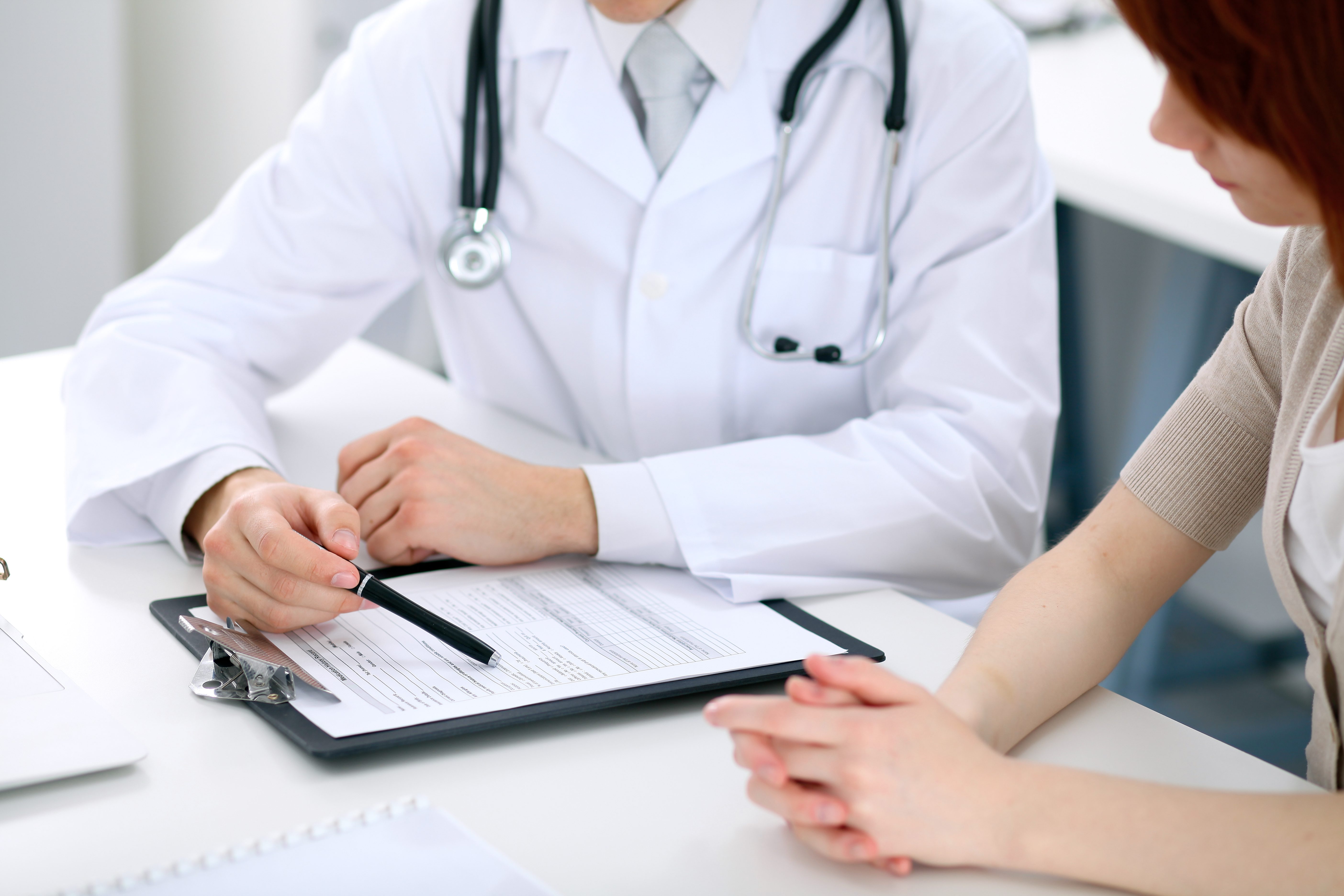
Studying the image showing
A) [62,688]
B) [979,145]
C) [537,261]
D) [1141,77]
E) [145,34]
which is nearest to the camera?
[62,688]

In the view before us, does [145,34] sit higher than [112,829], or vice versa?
[145,34]

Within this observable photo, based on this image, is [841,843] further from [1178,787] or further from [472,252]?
[472,252]

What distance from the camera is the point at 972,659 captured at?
757 millimetres

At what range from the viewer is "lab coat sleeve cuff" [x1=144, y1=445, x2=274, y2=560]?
3.21 feet

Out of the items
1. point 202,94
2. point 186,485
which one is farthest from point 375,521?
point 202,94

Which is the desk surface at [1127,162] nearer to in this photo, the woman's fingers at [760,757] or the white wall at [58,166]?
the woman's fingers at [760,757]

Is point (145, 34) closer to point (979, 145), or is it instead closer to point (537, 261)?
point (537, 261)

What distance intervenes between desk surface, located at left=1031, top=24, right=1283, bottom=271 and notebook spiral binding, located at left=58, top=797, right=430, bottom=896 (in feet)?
3.27

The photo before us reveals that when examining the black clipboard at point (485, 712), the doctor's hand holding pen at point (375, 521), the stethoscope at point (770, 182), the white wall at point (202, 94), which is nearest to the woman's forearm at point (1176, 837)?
the black clipboard at point (485, 712)

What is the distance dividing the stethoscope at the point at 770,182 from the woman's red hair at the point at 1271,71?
515 millimetres

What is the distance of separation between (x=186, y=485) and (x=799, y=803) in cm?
61

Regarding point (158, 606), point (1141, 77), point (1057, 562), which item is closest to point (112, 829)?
point (158, 606)

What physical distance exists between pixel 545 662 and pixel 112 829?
26cm

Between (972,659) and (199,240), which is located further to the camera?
(199,240)
